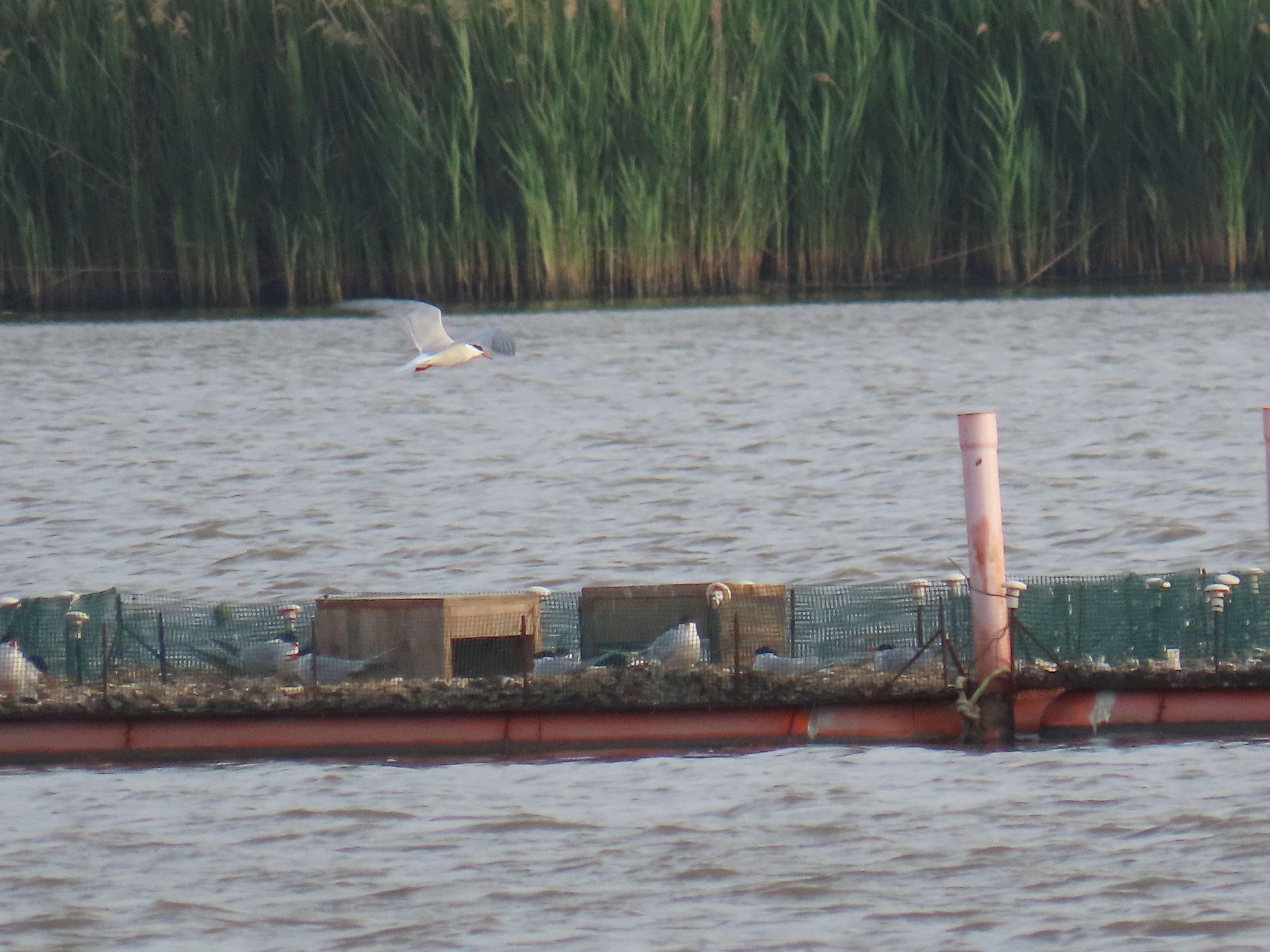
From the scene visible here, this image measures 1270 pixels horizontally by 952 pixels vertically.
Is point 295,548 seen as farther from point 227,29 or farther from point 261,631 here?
point 227,29

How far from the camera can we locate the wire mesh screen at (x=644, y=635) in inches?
415

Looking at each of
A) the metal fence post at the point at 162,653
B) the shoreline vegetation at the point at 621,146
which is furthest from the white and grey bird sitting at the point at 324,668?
the shoreline vegetation at the point at 621,146

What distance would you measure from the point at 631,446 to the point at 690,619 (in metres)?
9.52

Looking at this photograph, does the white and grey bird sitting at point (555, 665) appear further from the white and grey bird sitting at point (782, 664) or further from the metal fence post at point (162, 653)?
the metal fence post at point (162, 653)

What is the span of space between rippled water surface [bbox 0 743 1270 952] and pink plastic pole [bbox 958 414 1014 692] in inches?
20.6

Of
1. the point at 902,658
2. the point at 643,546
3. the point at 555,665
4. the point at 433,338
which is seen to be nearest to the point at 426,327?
the point at 433,338

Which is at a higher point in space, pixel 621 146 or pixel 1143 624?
pixel 621 146

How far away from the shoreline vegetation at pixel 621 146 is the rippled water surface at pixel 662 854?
14883 millimetres

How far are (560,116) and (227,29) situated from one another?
12.3 feet

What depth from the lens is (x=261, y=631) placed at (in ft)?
37.1

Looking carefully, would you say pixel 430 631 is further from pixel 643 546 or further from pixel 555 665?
pixel 643 546

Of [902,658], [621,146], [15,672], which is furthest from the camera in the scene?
[621,146]

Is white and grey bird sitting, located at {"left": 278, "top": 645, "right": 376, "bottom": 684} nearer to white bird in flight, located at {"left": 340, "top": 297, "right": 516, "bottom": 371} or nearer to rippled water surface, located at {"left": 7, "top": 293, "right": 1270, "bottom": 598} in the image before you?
white bird in flight, located at {"left": 340, "top": 297, "right": 516, "bottom": 371}

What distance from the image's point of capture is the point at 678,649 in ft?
35.8
